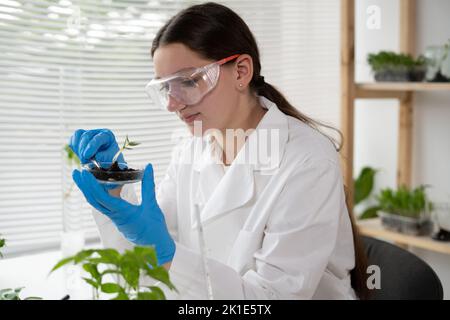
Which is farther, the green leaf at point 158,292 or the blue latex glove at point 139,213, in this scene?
the blue latex glove at point 139,213

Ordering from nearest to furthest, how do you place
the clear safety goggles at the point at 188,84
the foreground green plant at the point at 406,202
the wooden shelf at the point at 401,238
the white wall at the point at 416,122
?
the clear safety goggles at the point at 188,84 → the wooden shelf at the point at 401,238 → the foreground green plant at the point at 406,202 → the white wall at the point at 416,122

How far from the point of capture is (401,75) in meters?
2.14

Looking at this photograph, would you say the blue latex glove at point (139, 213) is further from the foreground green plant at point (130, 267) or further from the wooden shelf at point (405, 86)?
the wooden shelf at point (405, 86)

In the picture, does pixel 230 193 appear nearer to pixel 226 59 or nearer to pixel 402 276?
pixel 226 59

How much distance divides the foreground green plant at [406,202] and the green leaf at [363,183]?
1.09 feet

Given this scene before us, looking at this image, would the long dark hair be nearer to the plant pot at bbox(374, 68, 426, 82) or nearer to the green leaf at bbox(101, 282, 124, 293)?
the green leaf at bbox(101, 282, 124, 293)

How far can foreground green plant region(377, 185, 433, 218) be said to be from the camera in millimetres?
2074

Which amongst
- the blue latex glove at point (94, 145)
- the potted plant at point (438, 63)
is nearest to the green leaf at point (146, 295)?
the blue latex glove at point (94, 145)

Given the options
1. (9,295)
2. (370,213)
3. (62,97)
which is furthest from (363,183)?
(9,295)

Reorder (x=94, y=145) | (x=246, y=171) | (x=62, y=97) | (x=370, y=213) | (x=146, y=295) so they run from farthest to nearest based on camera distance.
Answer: (x=370, y=213), (x=62, y=97), (x=246, y=171), (x=94, y=145), (x=146, y=295)

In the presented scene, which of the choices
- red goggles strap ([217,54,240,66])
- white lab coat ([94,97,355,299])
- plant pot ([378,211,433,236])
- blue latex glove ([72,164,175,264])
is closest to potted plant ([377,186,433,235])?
plant pot ([378,211,433,236])

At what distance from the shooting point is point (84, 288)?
57.9 inches

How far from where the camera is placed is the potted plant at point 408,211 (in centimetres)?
208

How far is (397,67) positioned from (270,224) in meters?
1.24
